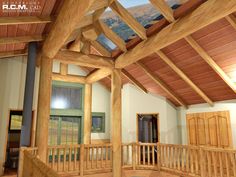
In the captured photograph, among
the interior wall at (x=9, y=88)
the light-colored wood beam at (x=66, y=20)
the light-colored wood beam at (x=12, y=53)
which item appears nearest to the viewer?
the light-colored wood beam at (x=66, y=20)

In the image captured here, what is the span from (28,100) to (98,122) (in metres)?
4.23

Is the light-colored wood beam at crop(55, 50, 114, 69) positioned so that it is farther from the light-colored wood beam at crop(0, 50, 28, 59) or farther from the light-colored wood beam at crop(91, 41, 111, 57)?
the light-colored wood beam at crop(0, 50, 28, 59)

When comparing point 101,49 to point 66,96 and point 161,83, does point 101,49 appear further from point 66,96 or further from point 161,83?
point 66,96

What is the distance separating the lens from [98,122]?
30.0 ft

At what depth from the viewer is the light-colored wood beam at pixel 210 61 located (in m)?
5.24

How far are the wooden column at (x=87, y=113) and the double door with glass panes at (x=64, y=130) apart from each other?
28cm

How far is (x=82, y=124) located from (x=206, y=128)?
15.4 feet

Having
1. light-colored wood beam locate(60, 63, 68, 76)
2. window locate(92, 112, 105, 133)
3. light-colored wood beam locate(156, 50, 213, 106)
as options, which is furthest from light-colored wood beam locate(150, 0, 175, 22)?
window locate(92, 112, 105, 133)

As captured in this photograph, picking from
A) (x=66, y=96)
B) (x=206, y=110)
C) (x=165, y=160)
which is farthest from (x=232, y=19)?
(x=66, y=96)

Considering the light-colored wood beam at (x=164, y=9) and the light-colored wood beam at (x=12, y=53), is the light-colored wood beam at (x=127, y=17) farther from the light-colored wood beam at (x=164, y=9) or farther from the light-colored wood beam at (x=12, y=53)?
the light-colored wood beam at (x=12, y=53)

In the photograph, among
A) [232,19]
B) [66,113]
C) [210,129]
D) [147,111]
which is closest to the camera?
[232,19]

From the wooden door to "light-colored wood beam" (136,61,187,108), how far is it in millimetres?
729

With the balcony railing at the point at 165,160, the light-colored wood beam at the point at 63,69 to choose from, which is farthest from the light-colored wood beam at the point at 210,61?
the light-colored wood beam at the point at 63,69

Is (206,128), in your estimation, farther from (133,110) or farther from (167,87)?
(133,110)
